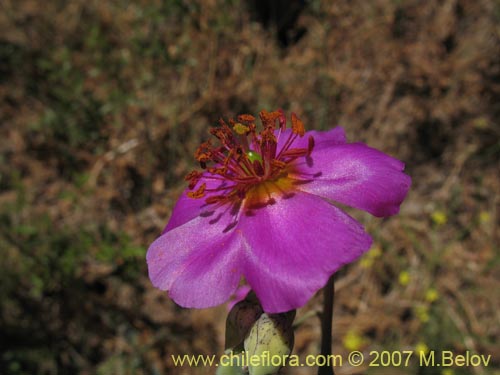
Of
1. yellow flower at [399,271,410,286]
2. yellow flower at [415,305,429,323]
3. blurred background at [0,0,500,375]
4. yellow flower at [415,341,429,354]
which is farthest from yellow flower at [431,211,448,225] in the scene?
yellow flower at [415,341,429,354]

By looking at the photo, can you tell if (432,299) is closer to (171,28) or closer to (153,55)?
(153,55)

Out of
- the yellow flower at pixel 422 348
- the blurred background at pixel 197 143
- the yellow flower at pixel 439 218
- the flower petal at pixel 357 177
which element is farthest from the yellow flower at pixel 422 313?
the flower petal at pixel 357 177

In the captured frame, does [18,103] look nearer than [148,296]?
No

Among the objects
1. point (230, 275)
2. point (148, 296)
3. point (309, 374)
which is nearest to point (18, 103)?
point (148, 296)

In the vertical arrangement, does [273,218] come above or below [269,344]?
above

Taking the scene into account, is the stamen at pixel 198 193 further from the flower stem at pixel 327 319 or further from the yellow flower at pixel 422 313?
the yellow flower at pixel 422 313

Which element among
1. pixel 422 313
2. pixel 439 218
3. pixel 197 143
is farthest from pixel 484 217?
pixel 197 143

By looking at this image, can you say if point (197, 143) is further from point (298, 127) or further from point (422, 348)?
point (298, 127)
